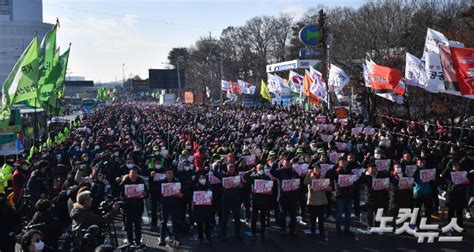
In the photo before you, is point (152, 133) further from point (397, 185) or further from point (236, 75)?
point (236, 75)

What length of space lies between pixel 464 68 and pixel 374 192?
3.58 meters

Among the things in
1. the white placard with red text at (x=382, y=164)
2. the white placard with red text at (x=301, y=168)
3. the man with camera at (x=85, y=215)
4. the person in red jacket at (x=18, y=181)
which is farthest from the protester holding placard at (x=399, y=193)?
the person in red jacket at (x=18, y=181)

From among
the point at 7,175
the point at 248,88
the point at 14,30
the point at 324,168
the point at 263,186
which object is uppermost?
the point at 14,30

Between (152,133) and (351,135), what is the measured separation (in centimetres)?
869

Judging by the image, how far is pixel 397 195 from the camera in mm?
11227

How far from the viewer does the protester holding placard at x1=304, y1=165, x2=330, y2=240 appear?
11148mm

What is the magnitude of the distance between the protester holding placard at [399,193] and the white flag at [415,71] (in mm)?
6480

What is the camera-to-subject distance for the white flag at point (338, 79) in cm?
2223

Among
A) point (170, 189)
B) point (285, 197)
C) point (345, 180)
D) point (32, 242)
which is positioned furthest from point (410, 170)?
point (32, 242)

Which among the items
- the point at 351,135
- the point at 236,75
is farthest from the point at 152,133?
the point at 236,75

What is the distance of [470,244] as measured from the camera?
33.9 feet

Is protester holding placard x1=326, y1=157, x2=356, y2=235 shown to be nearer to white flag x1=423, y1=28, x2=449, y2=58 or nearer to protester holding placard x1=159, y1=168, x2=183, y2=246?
protester holding placard x1=159, y1=168, x2=183, y2=246

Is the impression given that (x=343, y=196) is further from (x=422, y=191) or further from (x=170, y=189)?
(x=170, y=189)

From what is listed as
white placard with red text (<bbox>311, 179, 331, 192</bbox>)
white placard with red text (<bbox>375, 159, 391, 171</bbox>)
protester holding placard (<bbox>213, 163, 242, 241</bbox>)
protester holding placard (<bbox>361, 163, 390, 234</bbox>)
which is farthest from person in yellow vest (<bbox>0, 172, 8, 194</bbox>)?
white placard with red text (<bbox>375, 159, 391, 171</bbox>)
